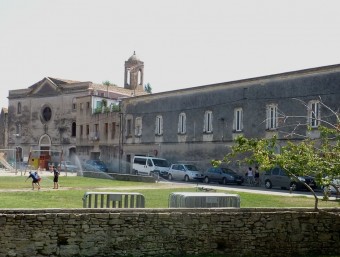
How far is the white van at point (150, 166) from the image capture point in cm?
4278

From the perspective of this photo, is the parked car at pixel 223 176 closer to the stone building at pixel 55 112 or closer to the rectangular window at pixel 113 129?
the rectangular window at pixel 113 129

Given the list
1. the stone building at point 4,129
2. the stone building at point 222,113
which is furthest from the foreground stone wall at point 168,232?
the stone building at point 4,129

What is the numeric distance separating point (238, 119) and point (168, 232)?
2740 centimetres

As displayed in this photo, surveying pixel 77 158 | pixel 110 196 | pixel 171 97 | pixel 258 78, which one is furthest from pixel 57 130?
pixel 110 196

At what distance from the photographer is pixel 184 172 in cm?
4034

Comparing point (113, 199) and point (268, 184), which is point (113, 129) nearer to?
point (268, 184)

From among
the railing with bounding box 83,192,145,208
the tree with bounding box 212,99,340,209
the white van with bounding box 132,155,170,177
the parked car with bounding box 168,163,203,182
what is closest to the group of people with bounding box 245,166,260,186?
the parked car with bounding box 168,163,203,182

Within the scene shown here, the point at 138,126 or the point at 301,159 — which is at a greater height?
the point at 138,126

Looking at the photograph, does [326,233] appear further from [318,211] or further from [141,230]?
[141,230]

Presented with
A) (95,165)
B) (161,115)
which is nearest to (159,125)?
(161,115)

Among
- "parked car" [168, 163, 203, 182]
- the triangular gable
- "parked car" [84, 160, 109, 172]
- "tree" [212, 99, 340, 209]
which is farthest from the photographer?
the triangular gable

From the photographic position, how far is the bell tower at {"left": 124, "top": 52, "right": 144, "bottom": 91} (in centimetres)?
6669

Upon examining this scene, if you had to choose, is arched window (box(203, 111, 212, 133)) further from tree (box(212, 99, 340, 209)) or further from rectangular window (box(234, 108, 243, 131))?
tree (box(212, 99, 340, 209))

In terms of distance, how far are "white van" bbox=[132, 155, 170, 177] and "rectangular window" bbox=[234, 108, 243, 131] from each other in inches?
275
